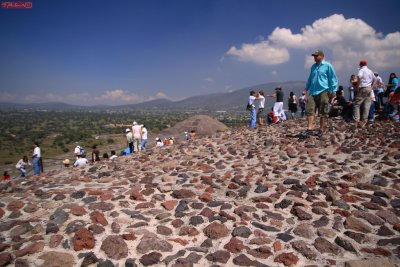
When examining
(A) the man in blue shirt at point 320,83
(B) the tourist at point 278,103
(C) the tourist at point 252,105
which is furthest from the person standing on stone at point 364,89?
(C) the tourist at point 252,105

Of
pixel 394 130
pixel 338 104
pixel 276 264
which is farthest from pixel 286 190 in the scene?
pixel 338 104

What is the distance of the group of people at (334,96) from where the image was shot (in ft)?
28.3

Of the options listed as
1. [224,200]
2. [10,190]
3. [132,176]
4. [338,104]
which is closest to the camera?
[224,200]

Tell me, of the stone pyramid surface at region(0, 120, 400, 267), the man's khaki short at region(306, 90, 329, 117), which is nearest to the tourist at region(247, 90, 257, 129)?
the man's khaki short at region(306, 90, 329, 117)

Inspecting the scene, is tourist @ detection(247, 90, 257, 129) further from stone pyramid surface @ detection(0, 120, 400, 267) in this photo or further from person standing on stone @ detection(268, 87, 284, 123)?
stone pyramid surface @ detection(0, 120, 400, 267)

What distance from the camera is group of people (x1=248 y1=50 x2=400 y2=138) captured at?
863cm

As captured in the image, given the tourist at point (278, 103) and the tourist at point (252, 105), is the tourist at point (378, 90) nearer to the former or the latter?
the tourist at point (278, 103)

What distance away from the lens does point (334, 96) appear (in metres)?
13.7

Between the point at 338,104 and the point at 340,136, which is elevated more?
the point at 338,104

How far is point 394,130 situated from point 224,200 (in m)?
7.65

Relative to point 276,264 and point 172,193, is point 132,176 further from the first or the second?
point 276,264

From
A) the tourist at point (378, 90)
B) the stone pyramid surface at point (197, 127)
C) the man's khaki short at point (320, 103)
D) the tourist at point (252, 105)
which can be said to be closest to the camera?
the man's khaki short at point (320, 103)

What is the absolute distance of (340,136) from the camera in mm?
9539

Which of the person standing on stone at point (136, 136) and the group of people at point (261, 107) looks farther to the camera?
the person standing on stone at point (136, 136)
